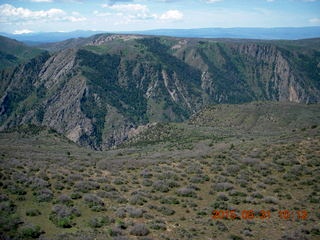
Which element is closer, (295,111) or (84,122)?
(295,111)

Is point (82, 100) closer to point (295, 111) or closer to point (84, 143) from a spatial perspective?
point (84, 143)

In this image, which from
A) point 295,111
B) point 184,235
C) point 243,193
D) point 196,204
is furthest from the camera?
point 295,111

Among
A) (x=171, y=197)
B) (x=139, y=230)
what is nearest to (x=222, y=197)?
(x=171, y=197)

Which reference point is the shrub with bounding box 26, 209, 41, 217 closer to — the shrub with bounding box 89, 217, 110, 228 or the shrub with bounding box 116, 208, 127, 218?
the shrub with bounding box 89, 217, 110, 228

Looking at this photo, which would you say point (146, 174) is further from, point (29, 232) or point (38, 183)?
point (29, 232)

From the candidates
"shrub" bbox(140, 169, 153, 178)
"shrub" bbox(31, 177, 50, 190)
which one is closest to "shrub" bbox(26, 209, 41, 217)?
"shrub" bbox(31, 177, 50, 190)

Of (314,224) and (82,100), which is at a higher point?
(314,224)

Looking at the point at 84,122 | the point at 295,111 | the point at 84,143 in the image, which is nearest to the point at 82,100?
the point at 84,122

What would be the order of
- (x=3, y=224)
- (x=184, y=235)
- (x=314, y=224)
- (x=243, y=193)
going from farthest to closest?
(x=243, y=193) → (x=314, y=224) → (x=184, y=235) → (x=3, y=224)

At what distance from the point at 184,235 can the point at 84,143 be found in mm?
154215

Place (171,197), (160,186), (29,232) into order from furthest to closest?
(160,186) → (171,197) → (29,232)

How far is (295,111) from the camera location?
11425cm

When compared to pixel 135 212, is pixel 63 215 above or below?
above

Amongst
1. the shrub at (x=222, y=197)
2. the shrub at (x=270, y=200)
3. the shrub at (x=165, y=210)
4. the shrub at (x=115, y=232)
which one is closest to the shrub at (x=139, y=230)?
the shrub at (x=115, y=232)
